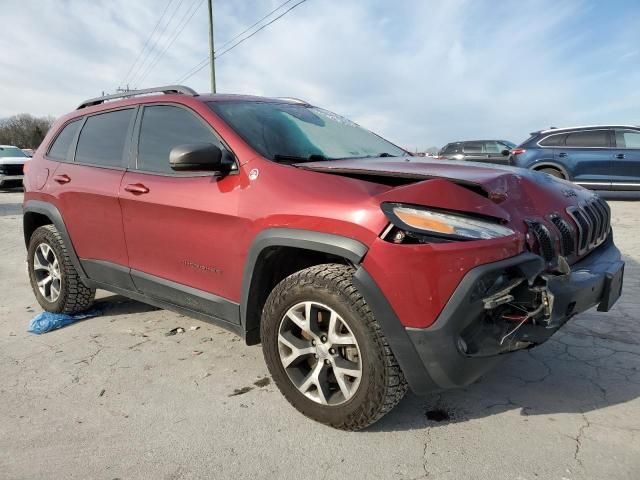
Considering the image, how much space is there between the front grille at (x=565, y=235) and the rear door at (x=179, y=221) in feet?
5.27

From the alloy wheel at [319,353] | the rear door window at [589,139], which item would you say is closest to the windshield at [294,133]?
the alloy wheel at [319,353]

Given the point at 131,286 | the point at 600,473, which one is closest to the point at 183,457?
the point at 131,286

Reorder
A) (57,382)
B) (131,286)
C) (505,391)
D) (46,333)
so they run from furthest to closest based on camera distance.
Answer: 1. (46,333)
2. (131,286)
3. (57,382)
4. (505,391)

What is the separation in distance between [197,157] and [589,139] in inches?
427

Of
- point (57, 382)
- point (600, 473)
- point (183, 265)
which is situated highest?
point (183, 265)

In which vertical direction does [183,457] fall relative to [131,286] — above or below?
below

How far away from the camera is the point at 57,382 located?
2.96 m

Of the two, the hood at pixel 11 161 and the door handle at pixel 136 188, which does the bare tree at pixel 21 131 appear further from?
the door handle at pixel 136 188

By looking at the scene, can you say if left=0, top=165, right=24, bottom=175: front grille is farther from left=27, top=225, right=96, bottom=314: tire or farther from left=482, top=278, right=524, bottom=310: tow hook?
left=482, top=278, right=524, bottom=310: tow hook

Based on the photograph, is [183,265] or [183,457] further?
[183,265]

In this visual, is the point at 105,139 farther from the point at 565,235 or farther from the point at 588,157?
the point at 588,157

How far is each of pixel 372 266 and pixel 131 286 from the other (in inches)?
79.9

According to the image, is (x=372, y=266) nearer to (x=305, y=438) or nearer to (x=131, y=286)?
(x=305, y=438)

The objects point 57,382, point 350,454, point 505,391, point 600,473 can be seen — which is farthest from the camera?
point 57,382
